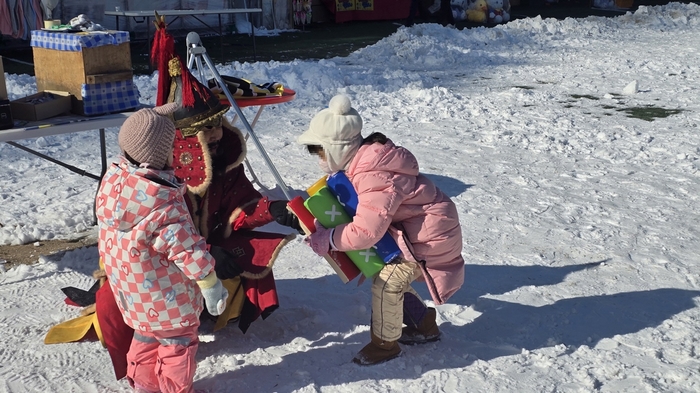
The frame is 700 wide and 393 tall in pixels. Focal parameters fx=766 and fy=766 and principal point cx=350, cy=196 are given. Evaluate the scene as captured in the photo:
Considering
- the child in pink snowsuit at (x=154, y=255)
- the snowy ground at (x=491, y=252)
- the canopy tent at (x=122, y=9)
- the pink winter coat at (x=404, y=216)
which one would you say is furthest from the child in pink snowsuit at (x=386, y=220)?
the canopy tent at (x=122, y=9)

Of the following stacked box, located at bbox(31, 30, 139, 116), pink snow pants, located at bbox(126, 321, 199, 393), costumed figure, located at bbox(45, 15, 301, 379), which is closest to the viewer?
pink snow pants, located at bbox(126, 321, 199, 393)

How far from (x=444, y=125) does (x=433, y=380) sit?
4616 millimetres

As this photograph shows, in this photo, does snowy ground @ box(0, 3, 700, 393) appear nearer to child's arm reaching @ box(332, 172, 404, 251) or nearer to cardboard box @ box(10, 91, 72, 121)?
child's arm reaching @ box(332, 172, 404, 251)

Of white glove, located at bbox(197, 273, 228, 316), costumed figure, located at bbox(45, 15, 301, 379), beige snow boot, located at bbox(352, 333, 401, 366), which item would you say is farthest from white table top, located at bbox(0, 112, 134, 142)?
beige snow boot, located at bbox(352, 333, 401, 366)

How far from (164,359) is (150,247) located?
0.48 meters

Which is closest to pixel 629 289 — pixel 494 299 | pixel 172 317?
pixel 494 299

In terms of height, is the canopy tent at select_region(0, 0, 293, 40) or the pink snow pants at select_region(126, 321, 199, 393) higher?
the canopy tent at select_region(0, 0, 293, 40)

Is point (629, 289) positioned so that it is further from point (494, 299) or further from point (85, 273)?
point (85, 273)

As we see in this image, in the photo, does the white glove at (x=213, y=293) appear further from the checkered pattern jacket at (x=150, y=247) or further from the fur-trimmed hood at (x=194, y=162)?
the fur-trimmed hood at (x=194, y=162)

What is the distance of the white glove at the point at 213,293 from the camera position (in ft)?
9.11

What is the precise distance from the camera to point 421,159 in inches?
257

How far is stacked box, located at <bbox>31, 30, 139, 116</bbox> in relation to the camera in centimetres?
420

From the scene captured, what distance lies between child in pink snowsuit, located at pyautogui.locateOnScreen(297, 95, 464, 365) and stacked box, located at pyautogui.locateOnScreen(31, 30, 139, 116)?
5.15 feet

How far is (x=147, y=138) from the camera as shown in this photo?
2.74 m
